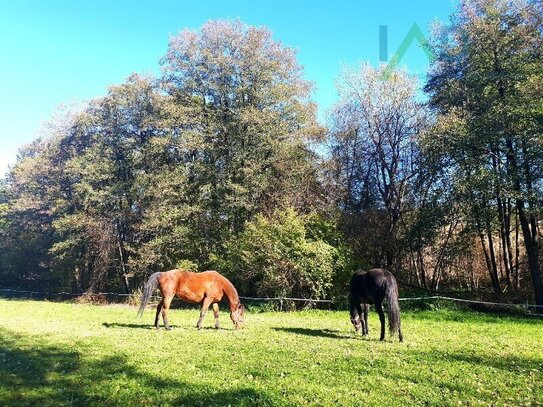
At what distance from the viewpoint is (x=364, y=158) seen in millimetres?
29078

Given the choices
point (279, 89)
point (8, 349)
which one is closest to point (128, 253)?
point (279, 89)

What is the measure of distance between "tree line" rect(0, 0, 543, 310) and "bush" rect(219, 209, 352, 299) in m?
0.09

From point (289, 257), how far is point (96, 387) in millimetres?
16143

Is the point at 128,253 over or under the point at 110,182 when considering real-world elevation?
under

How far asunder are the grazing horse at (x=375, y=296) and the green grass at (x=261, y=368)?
49 cm

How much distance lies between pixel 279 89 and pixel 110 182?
51.8ft

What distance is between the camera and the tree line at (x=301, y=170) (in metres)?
21.3

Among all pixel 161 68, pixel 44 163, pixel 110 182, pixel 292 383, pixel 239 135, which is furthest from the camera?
pixel 44 163

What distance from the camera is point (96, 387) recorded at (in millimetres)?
7082

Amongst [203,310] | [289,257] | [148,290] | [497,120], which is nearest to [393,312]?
[203,310]

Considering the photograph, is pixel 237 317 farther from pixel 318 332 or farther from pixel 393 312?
pixel 393 312

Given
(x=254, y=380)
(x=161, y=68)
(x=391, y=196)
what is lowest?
(x=254, y=380)

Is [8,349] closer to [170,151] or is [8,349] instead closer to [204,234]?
[204,234]

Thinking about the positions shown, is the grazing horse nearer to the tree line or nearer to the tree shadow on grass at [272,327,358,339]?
the tree shadow on grass at [272,327,358,339]
